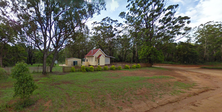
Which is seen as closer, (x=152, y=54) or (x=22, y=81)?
(x=22, y=81)

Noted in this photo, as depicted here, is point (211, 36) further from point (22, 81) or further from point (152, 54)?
point (22, 81)

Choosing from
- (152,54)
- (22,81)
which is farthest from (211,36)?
(22,81)

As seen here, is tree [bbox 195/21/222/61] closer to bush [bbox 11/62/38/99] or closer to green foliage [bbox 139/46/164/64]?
green foliage [bbox 139/46/164/64]

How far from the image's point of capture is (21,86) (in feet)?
11.6

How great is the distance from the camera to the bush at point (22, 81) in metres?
3.49

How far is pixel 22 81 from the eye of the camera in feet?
11.7

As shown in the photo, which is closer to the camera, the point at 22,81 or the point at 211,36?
the point at 22,81

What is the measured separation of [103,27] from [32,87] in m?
25.2

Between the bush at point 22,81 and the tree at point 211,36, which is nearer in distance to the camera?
the bush at point 22,81

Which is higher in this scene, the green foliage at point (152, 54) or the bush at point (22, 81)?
the green foliage at point (152, 54)

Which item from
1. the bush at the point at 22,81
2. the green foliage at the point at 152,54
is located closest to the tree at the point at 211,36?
the green foliage at the point at 152,54

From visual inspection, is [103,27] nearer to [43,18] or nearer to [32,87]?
[43,18]

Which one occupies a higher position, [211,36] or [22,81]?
[211,36]

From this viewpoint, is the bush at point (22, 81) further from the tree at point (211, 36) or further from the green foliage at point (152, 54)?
the tree at point (211, 36)
